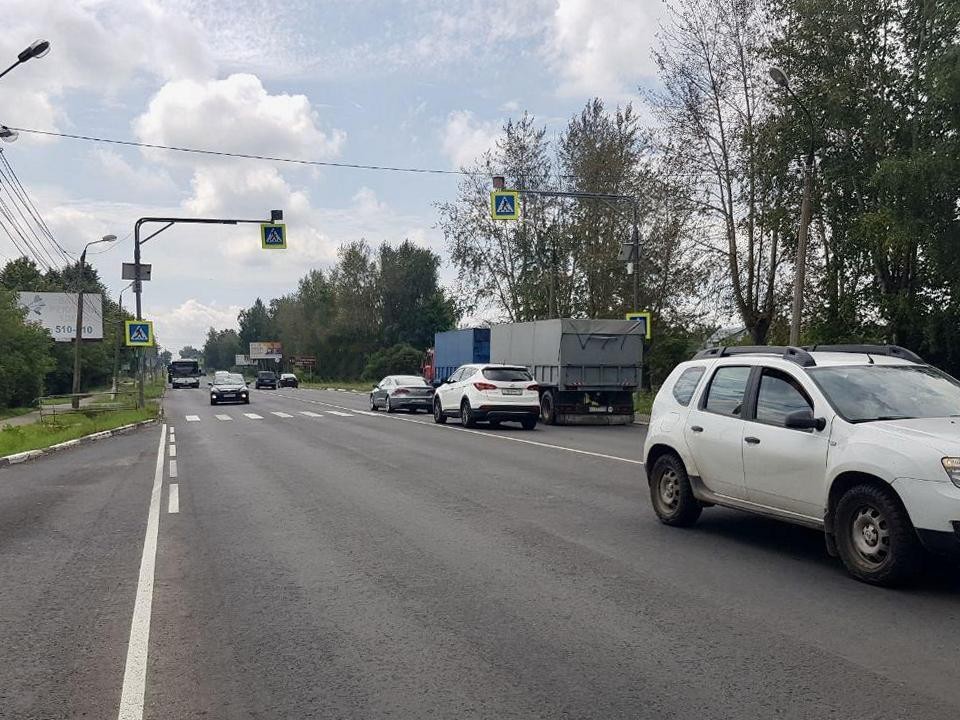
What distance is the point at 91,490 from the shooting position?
12.6 metres

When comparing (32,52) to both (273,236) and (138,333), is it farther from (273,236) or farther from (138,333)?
(138,333)

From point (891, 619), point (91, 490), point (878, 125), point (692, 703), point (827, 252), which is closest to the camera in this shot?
point (692, 703)

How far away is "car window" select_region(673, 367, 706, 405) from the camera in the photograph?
28.9 feet

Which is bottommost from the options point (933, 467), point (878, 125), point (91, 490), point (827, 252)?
point (91, 490)

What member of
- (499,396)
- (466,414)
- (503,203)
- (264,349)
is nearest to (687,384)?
(499,396)

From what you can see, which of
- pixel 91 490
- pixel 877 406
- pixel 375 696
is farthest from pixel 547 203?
pixel 375 696

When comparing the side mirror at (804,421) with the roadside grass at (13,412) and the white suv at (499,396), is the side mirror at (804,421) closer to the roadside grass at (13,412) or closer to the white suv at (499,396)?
the white suv at (499,396)

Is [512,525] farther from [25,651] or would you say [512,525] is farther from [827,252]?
[827,252]

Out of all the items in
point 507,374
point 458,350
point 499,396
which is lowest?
point 499,396

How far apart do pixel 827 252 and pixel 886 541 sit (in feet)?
→ 87.1

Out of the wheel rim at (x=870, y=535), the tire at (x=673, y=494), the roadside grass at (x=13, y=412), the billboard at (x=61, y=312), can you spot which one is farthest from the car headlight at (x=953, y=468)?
the billboard at (x=61, y=312)

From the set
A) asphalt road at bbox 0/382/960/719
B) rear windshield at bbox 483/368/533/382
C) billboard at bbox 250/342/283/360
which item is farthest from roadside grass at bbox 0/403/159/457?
billboard at bbox 250/342/283/360

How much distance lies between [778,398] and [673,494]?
166cm

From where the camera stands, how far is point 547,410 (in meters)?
26.7
